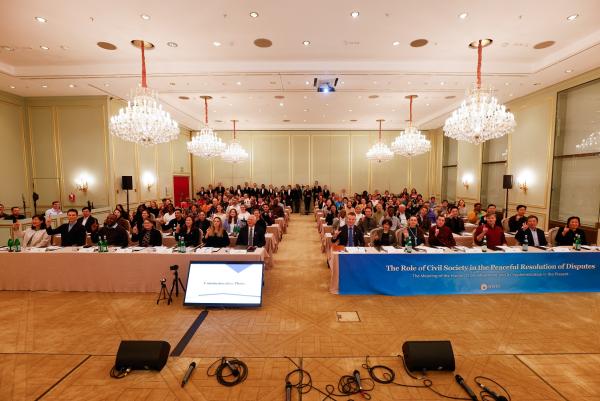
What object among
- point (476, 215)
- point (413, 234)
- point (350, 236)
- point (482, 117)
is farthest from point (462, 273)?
point (476, 215)

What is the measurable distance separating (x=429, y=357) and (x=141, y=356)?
3.08 metres

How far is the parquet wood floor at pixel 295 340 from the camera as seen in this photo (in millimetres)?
3074

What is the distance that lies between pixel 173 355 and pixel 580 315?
581 cm

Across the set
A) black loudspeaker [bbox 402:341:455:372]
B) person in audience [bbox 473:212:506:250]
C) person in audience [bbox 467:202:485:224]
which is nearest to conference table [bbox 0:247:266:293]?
black loudspeaker [bbox 402:341:455:372]

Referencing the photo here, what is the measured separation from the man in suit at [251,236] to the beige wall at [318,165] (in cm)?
1210

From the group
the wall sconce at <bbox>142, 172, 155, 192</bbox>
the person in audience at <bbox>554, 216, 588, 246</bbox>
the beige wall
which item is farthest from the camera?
the beige wall

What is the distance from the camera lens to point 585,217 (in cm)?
822

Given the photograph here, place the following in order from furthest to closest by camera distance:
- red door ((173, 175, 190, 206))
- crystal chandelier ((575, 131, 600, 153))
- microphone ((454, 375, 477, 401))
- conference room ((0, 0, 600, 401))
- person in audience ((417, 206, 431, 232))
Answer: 1. red door ((173, 175, 190, 206))
2. person in audience ((417, 206, 431, 232))
3. crystal chandelier ((575, 131, 600, 153))
4. conference room ((0, 0, 600, 401))
5. microphone ((454, 375, 477, 401))

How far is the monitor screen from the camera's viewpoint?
4.80 metres

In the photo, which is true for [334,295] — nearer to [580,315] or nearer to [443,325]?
[443,325]

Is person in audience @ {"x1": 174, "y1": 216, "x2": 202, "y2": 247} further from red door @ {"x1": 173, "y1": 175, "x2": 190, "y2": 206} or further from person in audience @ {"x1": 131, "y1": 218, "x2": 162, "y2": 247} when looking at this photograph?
red door @ {"x1": 173, "y1": 175, "x2": 190, "y2": 206}

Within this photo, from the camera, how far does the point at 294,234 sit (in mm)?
11148

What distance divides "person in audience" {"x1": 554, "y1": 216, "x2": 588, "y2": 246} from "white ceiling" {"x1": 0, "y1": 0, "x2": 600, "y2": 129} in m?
3.76

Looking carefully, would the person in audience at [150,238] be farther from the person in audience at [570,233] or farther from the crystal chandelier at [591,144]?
the crystal chandelier at [591,144]
